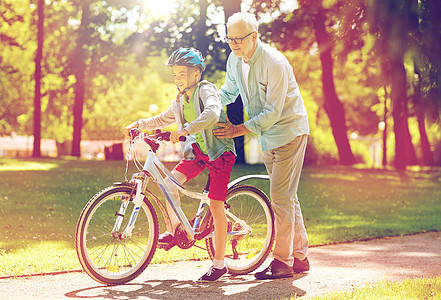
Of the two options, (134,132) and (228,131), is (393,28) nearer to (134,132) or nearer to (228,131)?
(228,131)

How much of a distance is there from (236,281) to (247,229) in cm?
60

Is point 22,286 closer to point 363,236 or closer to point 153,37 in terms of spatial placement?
point 363,236

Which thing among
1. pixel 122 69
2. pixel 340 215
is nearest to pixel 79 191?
pixel 340 215

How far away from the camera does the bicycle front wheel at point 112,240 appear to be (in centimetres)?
492

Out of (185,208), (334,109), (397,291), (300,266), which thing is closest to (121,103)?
(334,109)

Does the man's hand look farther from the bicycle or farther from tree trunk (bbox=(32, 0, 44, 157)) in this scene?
tree trunk (bbox=(32, 0, 44, 157))

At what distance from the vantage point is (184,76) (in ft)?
16.9

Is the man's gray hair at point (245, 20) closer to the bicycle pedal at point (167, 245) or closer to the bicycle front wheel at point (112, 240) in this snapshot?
the bicycle front wheel at point (112, 240)

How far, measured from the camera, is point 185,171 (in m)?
5.40

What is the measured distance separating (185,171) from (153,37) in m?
17.4

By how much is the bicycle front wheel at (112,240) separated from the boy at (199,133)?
0.68ft

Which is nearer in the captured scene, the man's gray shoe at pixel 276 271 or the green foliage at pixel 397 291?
the green foliage at pixel 397 291

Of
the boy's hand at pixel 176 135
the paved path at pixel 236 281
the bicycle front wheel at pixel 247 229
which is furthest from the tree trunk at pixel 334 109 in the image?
the boy's hand at pixel 176 135

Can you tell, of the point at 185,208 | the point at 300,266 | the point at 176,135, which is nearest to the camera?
the point at 176,135
